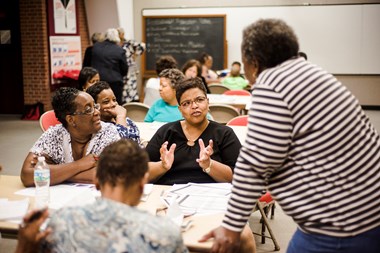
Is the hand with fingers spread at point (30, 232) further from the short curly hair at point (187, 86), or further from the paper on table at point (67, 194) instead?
the short curly hair at point (187, 86)

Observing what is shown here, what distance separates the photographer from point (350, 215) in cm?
162

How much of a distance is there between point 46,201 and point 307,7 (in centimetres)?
873

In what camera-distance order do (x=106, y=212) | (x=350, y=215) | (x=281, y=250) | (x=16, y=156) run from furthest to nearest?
(x=16, y=156), (x=281, y=250), (x=350, y=215), (x=106, y=212)

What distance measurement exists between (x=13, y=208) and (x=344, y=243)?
142 centimetres

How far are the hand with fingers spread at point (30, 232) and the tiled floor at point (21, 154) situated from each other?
1611 mm

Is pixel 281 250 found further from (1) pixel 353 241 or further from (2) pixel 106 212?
(2) pixel 106 212

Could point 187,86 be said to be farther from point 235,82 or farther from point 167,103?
point 235,82

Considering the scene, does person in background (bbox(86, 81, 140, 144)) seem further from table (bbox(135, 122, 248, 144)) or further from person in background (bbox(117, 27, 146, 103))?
person in background (bbox(117, 27, 146, 103))

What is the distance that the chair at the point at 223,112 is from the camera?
17.0ft

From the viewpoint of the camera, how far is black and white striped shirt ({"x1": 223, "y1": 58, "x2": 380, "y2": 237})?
5.24 feet

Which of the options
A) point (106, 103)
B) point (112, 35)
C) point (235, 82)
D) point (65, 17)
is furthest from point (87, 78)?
point (65, 17)

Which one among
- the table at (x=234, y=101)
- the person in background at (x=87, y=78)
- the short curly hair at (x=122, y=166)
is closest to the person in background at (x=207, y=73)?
the table at (x=234, y=101)

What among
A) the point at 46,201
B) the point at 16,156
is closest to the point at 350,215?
the point at 46,201

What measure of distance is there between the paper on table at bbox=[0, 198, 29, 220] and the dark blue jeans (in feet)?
4.01
